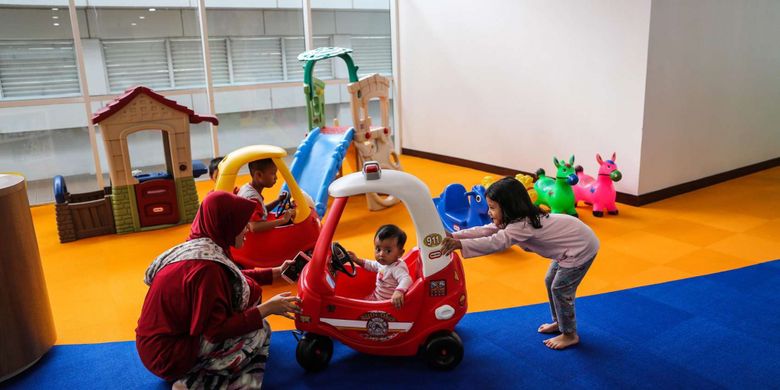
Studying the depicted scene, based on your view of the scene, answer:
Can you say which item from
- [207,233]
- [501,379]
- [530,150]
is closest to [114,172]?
[207,233]

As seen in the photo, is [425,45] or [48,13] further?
[425,45]

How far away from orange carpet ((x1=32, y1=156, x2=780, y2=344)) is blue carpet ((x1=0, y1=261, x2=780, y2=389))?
0.31 metres

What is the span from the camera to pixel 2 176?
3.26 m

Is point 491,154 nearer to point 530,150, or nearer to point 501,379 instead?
point 530,150

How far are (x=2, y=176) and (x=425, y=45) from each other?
20.7ft

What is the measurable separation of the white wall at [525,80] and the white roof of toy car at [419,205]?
3809 mm

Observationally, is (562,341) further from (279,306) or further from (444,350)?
(279,306)

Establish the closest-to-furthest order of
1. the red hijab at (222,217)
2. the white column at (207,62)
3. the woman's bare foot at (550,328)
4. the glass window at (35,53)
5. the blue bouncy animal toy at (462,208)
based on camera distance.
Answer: the red hijab at (222,217), the woman's bare foot at (550,328), the blue bouncy animal toy at (462,208), the glass window at (35,53), the white column at (207,62)

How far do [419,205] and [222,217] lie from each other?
0.97 metres

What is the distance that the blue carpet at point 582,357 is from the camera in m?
2.86

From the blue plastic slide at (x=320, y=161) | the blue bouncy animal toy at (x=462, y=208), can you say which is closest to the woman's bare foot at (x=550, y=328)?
the blue bouncy animal toy at (x=462, y=208)

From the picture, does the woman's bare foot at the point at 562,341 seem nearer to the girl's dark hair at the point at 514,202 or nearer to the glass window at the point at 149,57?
the girl's dark hair at the point at 514,202

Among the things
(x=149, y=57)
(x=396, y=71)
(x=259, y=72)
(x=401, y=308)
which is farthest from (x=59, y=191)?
(x=396, y=71)

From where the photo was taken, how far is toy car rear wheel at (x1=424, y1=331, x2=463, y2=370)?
290 cm
